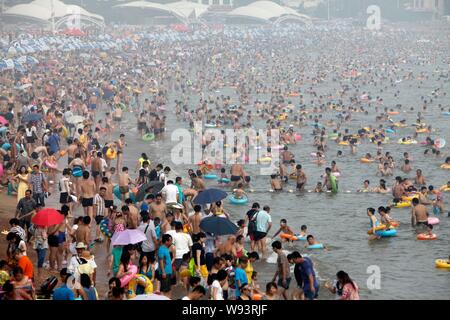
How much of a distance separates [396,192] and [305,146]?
11.4 metres

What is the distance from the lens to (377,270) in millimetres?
16953

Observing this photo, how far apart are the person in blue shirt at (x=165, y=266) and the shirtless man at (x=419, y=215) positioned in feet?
28.1

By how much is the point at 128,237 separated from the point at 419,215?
29.8ft

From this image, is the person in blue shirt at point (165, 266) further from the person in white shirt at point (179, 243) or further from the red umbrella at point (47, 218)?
the red umbrella at point (47, 218)

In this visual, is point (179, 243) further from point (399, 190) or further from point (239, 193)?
point (399, 190)

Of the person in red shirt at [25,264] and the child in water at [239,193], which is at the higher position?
the person in red shirt at [25,264]

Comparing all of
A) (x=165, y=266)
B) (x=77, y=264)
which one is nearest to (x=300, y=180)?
(x=165, y=266)

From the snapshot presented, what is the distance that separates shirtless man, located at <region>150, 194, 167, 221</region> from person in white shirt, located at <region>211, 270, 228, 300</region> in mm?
4397

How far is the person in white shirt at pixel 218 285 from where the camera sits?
11.1 metres

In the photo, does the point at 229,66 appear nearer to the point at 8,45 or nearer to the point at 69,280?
the point at 8,45

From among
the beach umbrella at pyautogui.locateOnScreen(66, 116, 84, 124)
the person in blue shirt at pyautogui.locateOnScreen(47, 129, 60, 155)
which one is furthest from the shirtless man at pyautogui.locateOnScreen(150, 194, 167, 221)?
the beach umbrella at pyautogui.locateOnScreen(66, 116, 84, 124)

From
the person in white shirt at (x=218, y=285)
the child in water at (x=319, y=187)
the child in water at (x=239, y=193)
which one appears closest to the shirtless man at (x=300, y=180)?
the child in water at (x=319, y=187)

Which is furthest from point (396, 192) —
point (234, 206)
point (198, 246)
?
point (198, 246)

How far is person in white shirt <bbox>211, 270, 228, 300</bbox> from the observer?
11.1 meters
